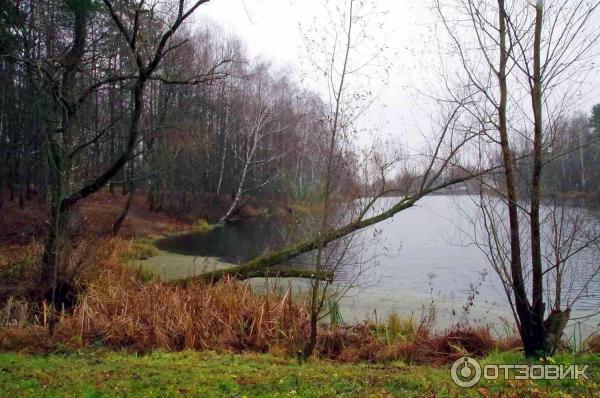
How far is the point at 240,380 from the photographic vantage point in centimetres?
493

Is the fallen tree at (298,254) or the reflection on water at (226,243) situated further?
the reflection on water at (226,243)

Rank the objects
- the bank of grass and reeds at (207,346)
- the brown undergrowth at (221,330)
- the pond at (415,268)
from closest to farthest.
Result: the bank of grass and reeds at (207,346)
the brown undergrowth at (221,330)
the pond at (415,268)

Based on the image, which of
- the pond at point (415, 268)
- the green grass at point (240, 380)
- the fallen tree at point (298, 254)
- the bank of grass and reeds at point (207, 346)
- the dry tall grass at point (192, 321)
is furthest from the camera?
the pond at point (415, 268)

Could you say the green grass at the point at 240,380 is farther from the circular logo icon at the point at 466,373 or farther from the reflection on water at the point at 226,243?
the reflection on water at the point at 226,243

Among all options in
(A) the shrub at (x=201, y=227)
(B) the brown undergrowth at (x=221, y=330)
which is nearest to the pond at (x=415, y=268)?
(B) the brown undergrowth at (x=221, y=330)

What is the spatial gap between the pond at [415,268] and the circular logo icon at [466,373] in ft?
5.03

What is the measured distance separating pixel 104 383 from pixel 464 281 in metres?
11.3

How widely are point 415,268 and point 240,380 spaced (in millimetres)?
12203

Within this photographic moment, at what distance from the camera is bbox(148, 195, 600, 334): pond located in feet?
30.8

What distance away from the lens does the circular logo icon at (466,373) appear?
4723mm

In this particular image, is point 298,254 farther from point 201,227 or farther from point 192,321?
point 201,227

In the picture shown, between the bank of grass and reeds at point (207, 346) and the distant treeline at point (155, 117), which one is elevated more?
the distant treeline at point (155, 117)

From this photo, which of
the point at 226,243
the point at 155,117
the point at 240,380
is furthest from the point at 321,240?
the point at 155,117

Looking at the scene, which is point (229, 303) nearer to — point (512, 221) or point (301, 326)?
point (301, 326)
